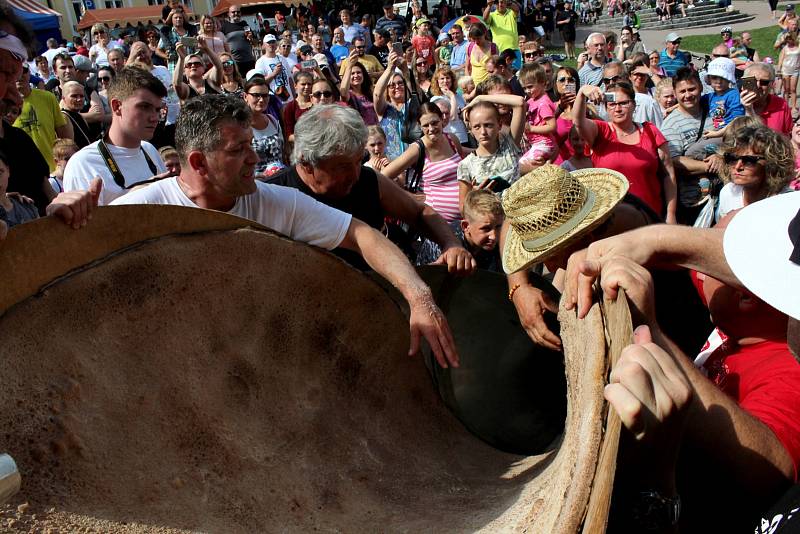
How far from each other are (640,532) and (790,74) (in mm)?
11648

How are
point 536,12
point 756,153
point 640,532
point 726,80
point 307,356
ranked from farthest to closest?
point 536,12, point 726,80, point 756,153, point 307,356, point 640,532

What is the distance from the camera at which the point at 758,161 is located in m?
3.55

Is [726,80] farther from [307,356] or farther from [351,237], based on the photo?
[307,356]

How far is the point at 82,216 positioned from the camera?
1612 millimetres

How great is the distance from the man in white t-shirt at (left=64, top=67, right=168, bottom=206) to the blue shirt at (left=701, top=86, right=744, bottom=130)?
4.12 metres

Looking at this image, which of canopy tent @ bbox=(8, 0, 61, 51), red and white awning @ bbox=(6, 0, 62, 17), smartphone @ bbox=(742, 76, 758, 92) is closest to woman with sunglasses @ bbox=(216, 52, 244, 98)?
smartphone @ bbox=(742, 76, 758, 92)

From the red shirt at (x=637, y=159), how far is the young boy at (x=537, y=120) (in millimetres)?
382

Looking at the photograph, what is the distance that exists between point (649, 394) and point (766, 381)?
64 cm

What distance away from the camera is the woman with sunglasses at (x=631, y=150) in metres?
4.65

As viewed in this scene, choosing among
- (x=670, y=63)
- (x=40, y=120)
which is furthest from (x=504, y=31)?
(x=40, y=120)

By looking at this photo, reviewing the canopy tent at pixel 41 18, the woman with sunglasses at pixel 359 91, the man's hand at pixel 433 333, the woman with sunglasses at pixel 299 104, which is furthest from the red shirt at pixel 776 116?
the canopy tent at pixel 41 18

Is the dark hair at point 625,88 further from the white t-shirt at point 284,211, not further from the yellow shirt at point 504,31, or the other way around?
the yellow shirt at point 504,31

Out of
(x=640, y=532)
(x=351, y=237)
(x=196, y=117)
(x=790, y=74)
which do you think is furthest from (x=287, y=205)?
(x=790, y=74)

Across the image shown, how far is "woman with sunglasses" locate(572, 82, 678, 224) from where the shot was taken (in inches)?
183
